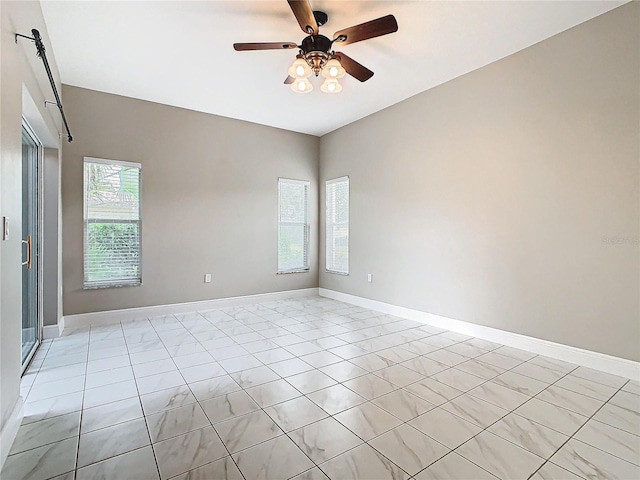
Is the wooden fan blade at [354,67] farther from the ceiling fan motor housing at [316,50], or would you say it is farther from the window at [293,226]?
the window at [293,226]

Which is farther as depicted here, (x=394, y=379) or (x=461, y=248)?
(x=461, y=248)

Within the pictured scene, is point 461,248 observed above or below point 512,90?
below

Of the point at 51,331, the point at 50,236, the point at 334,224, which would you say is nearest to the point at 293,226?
the point at 334,224

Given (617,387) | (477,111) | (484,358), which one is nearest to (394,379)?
(484,358)

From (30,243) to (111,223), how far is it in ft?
4.57

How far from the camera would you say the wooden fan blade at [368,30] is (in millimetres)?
2342

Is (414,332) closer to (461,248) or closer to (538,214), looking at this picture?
(461,248)

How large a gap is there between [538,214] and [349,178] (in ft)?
9.77

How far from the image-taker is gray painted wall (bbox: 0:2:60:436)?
177 cm

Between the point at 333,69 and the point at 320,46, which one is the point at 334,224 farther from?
the point at 320,46

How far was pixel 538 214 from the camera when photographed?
10.6 ft

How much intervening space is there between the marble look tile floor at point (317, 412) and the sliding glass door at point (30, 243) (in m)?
0.23

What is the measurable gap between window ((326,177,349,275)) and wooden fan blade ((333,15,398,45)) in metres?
3.15

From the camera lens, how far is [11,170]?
1939 millimetres
